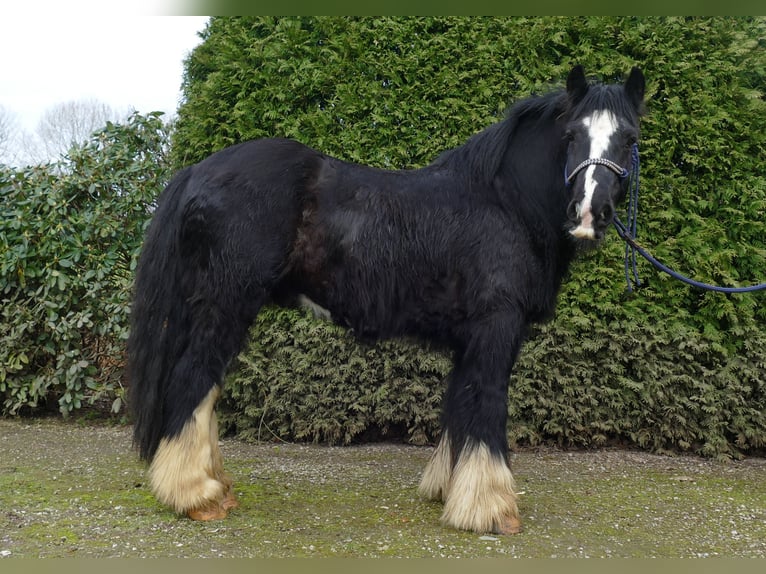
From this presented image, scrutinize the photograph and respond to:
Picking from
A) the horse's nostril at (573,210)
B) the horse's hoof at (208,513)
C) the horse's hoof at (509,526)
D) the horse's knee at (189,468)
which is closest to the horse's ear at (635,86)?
the horse's nostril at (573,210)

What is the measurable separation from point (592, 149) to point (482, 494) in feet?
6.44

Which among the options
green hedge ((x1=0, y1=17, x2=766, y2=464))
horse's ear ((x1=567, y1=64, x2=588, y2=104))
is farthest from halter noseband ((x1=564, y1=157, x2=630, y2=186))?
green hedge ((x1=0, y1=17, x2=766, y2=464))

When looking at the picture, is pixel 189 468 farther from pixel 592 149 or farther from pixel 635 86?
pixel 635 86

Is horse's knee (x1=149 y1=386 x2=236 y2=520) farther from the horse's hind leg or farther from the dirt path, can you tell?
the dirt path

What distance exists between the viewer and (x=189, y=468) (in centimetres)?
364

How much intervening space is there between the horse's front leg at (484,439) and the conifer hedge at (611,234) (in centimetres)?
186

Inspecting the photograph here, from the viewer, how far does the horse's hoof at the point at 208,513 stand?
12.2ft

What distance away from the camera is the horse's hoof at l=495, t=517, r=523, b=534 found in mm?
3621

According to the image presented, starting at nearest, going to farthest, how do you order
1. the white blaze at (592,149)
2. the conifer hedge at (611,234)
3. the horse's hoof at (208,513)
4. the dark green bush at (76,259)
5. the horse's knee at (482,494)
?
the white blaze at (592,149) < the horse's knee at (482,494) < the horse's hoof at (208,513) < the conifer hedge at (611,234) < the dark green bush at (76,259)

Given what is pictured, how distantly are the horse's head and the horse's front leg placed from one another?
75 cm

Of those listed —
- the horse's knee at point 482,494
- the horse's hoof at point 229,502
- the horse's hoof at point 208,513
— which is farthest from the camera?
the horse's hoof at point 229,502

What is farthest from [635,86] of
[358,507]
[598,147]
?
[358,507]

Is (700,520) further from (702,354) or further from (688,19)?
(688,19)

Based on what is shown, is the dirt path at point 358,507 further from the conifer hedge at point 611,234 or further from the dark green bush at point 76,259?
the dark green bush at point 76,259
